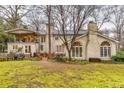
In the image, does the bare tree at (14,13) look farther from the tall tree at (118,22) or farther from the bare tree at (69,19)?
the tall tree at (118,22)

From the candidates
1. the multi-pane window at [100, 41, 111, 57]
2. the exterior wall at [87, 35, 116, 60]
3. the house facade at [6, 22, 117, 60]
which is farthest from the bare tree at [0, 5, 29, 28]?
the multi-pane window at [100, 41, 111, 57]

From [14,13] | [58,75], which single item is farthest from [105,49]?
[14,13]

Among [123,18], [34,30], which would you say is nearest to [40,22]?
[34,30]

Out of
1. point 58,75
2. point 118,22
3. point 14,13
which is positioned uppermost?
point 14,13

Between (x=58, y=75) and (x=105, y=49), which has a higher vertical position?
(x=105, y=49)

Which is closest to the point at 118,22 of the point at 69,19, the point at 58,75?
the point at 69,19

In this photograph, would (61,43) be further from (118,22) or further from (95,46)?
(118,22)

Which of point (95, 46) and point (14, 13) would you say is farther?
point (95, 46)
